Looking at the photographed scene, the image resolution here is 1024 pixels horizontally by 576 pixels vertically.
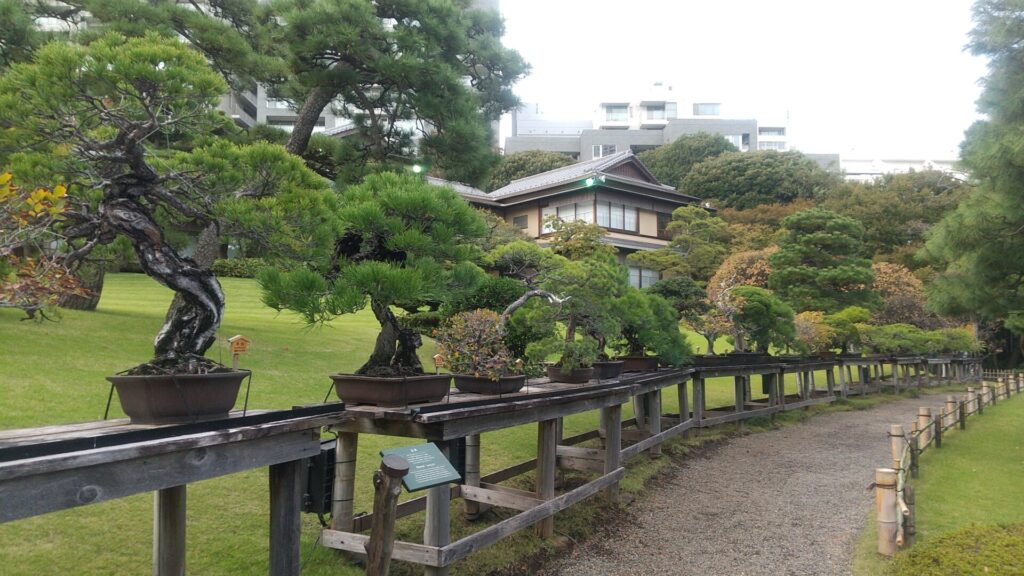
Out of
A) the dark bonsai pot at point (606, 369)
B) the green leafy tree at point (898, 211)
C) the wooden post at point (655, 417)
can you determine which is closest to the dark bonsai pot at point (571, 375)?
the dark bonsai pot at point (606, 369)

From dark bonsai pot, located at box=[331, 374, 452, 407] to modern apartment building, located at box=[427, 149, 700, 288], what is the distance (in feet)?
71.7

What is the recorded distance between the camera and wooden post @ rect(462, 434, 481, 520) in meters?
6.39

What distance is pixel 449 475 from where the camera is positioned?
3.70 m

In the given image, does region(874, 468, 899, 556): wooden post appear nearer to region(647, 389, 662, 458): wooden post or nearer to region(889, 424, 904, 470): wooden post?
region(889, 424, 904, 470): wooden post

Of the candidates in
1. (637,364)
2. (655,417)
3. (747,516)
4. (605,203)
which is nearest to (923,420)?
(655,417)

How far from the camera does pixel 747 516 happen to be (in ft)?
23.6

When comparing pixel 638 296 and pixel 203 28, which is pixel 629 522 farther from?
pixel 203 28

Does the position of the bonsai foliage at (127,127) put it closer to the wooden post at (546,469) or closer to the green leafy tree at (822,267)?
the wooden post at (546,469)

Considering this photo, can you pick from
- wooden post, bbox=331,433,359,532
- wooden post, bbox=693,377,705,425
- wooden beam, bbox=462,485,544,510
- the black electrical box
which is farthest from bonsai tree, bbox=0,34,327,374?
wooden post, bbox=693,377,705,425

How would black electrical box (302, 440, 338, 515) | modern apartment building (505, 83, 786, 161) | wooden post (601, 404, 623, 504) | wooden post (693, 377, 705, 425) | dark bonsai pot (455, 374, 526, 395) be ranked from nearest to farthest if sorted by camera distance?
black electrical box (302, 440, 338, 515), dark bonsai pot (455, 374, 526, 395), wooden post (601, 404, 623, 504), wooden post (693, 377, 705, 425), modern apartment building (505, 83, 786, 161)

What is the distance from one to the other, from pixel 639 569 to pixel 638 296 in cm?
358

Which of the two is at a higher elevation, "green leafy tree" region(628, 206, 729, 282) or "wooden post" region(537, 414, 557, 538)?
"green leafy tree" region(628, 206, 729, 282)

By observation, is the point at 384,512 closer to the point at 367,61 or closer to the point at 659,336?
the point at 659,336

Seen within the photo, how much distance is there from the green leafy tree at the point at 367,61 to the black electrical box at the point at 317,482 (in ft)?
20.6
